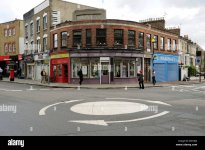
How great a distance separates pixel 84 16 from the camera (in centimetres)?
3478

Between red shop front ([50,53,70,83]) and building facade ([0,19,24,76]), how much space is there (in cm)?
1316

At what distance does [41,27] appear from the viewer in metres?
39.1

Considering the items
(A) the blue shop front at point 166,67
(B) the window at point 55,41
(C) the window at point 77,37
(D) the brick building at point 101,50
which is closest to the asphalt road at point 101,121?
(D) the brick building at point 101,50

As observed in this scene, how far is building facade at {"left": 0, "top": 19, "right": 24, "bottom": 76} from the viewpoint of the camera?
4869 cm

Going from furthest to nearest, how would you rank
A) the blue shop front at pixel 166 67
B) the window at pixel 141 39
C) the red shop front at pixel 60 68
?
the blue shop front at pixel 166 67 < the window at pixel 141 39 < the red shop front at pixel 60 68

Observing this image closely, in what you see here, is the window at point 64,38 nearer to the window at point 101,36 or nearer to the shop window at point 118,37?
the window at point 101,36

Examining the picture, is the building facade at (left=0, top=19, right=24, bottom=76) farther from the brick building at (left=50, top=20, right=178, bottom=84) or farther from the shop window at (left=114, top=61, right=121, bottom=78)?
the shop window at (left=114, top=61, right=121, bottom=78)

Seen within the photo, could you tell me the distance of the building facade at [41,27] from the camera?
3669 cm

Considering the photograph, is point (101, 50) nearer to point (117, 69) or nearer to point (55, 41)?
point (117, 69)

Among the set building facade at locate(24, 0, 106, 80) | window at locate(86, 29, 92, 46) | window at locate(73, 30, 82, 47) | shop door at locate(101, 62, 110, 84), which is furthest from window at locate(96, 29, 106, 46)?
building facade at locate(24, 0, 106, 80)
